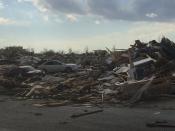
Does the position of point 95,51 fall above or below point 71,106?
above

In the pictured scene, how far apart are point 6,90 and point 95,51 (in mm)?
33253

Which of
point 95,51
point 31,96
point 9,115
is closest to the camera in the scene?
point 9,115

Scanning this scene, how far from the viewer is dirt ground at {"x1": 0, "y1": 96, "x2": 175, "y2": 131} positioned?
14.3 meters

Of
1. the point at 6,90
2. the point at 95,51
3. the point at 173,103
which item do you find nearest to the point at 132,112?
the point at 173,103

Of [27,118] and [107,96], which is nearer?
[27,118]

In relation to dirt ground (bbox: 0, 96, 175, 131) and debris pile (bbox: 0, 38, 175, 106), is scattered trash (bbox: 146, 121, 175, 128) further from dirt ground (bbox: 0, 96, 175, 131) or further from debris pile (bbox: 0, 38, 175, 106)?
debris pile (bbox: 0, 38, 175, 106)

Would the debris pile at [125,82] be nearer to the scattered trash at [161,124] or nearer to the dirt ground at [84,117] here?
the dirt ground at [84,117]

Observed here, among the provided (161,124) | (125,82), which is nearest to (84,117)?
(161,124)

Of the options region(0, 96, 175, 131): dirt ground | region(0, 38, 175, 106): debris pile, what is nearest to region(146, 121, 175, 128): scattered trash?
region(0, 96, 175, 131): dirt ground

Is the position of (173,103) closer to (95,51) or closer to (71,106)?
(71,106)

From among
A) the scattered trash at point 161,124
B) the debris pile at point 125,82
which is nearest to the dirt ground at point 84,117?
the scattered trash at point 161,124

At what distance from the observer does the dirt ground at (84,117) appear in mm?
14305

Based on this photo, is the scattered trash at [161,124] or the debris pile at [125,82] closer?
the scattered trash at [161,124]

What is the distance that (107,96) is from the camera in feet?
74.9
